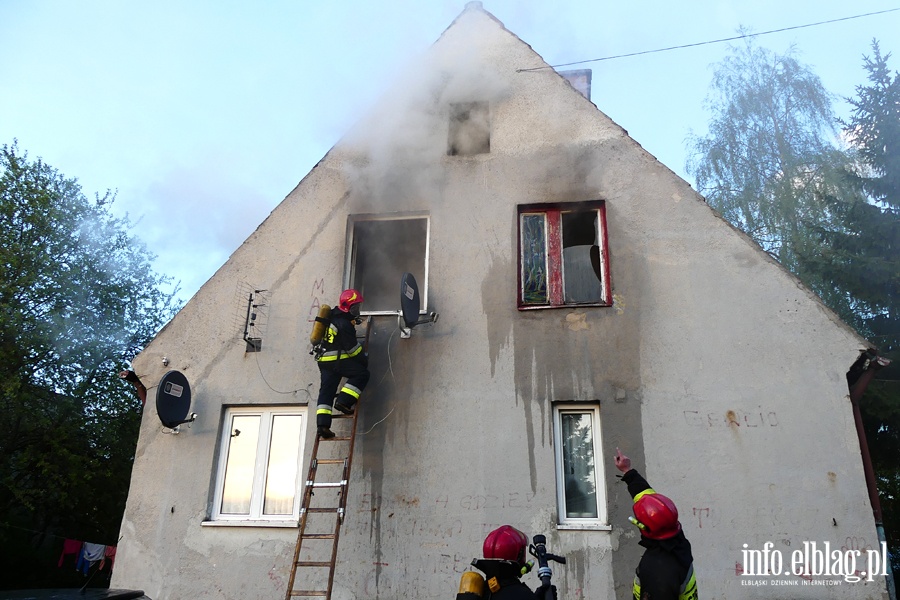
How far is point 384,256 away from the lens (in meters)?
8.66

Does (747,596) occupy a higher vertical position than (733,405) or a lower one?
lower

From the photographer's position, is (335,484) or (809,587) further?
(335,484)

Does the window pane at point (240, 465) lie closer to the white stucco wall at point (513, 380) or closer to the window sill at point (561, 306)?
the white stucco wall at point (513, 380)

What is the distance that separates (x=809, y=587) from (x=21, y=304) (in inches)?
641

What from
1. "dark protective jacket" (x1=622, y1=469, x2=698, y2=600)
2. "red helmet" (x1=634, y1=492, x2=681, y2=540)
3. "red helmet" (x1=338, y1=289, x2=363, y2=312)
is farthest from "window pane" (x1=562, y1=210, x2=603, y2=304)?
"dark protective jacket" (x1=622, y1=469, x2=698, y2=600)

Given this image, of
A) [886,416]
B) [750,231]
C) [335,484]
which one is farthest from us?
[750,231]

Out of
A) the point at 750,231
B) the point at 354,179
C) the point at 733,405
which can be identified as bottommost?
the point at 733,405

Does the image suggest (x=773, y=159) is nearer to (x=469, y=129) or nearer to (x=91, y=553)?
(x=469, y=129)

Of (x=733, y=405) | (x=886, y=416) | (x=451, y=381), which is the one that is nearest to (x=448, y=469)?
(x=451, y=381)

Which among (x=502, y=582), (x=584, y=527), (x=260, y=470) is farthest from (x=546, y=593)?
(x=260, y=470)

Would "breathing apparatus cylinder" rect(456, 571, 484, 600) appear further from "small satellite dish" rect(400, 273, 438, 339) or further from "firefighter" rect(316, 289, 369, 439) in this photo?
"small satellite dish" rect(400, 273, 438, 339)

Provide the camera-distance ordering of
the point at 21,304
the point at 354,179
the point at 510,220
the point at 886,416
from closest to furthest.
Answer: the point at 510,220
the point at 354,179
the point at 886,416
the point at 21,304

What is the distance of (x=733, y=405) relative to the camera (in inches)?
248

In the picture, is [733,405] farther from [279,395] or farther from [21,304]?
[21,304]
